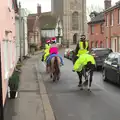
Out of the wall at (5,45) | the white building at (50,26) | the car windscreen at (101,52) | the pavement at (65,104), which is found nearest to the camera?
the pavement at (65,104)

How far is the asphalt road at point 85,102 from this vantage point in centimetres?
838

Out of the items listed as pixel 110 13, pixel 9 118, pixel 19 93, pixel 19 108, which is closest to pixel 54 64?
pixel 19 93

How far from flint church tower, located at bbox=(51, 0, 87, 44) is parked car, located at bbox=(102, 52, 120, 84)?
95238mm

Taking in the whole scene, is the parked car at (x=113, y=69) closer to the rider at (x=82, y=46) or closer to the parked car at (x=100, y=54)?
the rider at (x=82, y=46)

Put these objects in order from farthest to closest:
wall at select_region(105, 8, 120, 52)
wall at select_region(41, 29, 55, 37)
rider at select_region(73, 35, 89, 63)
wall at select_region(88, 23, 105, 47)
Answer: wall at select_region(41, 29, 55, 37), wall at select_region(88, 23, 105, 47), wall at select_region(105, 8, 120, 52), rider at select_region(73, 35, 89, 63)

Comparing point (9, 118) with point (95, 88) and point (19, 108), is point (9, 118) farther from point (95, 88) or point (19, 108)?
point (95, 88)

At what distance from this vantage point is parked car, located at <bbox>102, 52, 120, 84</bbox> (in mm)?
13909

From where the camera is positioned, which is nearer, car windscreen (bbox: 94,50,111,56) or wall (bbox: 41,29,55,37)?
car windscreen (bbox: 94,50,111,56)

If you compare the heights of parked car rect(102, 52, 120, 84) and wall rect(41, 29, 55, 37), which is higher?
wall rect(41, 29, 55, 37)

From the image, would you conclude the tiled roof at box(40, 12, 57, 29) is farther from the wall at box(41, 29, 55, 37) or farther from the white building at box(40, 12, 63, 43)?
the wall at box(41, 29, 55, 37)

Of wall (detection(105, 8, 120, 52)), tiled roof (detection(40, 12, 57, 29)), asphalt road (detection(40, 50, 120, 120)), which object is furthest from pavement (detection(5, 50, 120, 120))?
tiled roof (detection(40, 12, 57, 29))

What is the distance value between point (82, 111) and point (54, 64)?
691 centimetres

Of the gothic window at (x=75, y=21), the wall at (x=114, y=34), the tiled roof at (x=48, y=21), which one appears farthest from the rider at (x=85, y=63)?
the gothic window at (x=75, y=21)

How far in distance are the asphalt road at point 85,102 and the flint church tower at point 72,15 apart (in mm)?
98171
